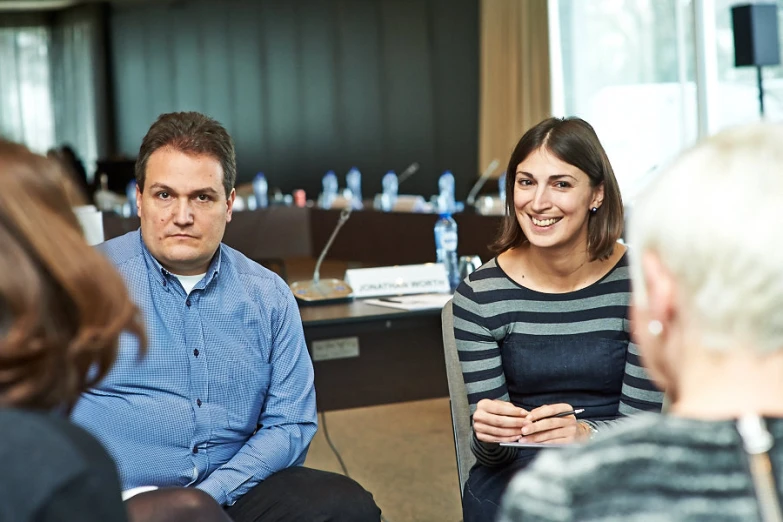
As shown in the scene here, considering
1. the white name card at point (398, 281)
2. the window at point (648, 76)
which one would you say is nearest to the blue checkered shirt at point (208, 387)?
the white name card at point (398, 281)

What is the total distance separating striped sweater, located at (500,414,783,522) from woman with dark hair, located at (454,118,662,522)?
45.7 inches

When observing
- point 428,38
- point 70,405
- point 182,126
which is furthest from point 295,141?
point 70,405

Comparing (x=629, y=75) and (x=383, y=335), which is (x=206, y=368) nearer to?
(x=383, y=335)

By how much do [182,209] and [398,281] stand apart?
1.38 meters

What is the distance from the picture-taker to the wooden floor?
3.61 metres

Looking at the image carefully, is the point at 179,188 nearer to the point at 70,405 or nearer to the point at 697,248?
the point at 70,405

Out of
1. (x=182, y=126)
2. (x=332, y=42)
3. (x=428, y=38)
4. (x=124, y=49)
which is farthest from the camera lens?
(x=124, y=49)

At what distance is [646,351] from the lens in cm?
95

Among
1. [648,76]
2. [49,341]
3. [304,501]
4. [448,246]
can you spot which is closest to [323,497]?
[304,501]

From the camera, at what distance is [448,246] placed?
4.04 metres

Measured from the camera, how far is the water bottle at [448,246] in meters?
3.76

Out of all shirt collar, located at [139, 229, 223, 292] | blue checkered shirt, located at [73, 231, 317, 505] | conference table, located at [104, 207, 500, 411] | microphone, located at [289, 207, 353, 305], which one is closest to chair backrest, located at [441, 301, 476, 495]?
blue checkered shirt, located at [73, 231, 317, 505]

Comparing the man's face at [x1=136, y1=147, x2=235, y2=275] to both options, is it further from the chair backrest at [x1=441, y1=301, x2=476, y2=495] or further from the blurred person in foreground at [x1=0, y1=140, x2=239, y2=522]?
the blurred person in foreground at [x1=0, y1=140, x2=239, y2=522]

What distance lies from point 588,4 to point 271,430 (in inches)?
269
